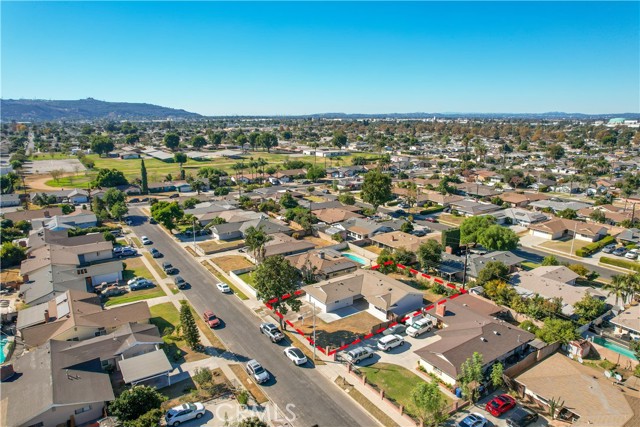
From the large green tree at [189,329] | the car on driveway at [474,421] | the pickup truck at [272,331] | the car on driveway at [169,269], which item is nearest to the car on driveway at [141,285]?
the car on driveway at [169,269]

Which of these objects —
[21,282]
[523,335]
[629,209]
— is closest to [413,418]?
[523,335]

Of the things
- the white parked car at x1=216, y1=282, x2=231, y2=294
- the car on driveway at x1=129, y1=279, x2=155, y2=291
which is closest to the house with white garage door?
the white parked car at x1=216, y1=282, x2=231, y2=294

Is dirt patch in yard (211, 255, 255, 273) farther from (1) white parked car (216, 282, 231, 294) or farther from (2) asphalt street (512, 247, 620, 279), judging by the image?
(2) asphalt street (512, 247, 620, 279)

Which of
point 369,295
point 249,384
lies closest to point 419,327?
point 369,295

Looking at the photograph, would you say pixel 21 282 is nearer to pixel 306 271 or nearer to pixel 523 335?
pixel 306 271

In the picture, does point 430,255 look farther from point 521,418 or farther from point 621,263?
point 621,263
